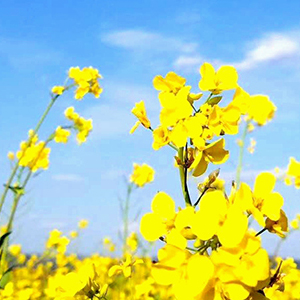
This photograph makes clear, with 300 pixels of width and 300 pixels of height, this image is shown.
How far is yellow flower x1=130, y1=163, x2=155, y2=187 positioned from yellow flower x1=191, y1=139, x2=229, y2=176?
Result: 3340 millimetres

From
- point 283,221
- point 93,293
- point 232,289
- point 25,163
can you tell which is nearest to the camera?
point 232,289

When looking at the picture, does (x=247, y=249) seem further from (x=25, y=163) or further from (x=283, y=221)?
(x=25, y=163)

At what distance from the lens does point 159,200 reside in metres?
0.92

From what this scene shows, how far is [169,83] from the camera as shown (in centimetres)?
99

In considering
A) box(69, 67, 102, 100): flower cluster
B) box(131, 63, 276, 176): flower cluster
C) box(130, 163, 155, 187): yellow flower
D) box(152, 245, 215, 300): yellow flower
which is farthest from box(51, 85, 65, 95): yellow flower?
box(152, 245, 215, 300): yellow flower

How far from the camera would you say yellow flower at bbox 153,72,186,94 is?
0.99 m

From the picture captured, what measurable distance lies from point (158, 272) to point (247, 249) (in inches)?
5.2

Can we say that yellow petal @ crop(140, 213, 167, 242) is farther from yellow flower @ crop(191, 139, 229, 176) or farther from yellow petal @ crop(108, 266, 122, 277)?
yellow petal @ crop(108, 266, 122, 277)

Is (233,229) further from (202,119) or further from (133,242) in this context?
(133,242)

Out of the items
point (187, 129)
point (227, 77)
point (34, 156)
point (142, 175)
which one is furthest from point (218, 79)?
point (142, 175)

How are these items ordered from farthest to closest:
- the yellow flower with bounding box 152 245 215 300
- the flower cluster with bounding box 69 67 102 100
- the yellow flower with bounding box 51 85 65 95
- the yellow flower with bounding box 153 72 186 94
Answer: the flower cluster with bounding box 69 67 102 100 → the yellow flower with bounding box 51 85 65 95 → the yellow flower with bounding box 153 72 186 94 → the yellow flower with bounding box 152 245 215 300

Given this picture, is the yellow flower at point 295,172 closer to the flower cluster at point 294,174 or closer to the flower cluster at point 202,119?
the flower cluster at point 294,174

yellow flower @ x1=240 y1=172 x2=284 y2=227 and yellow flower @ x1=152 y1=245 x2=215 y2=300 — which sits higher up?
yellow flower @ x1=240 y1=172 x2=284 y2=227

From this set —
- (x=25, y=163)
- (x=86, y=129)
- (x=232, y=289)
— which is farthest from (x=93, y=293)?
(x=86, y=129)
